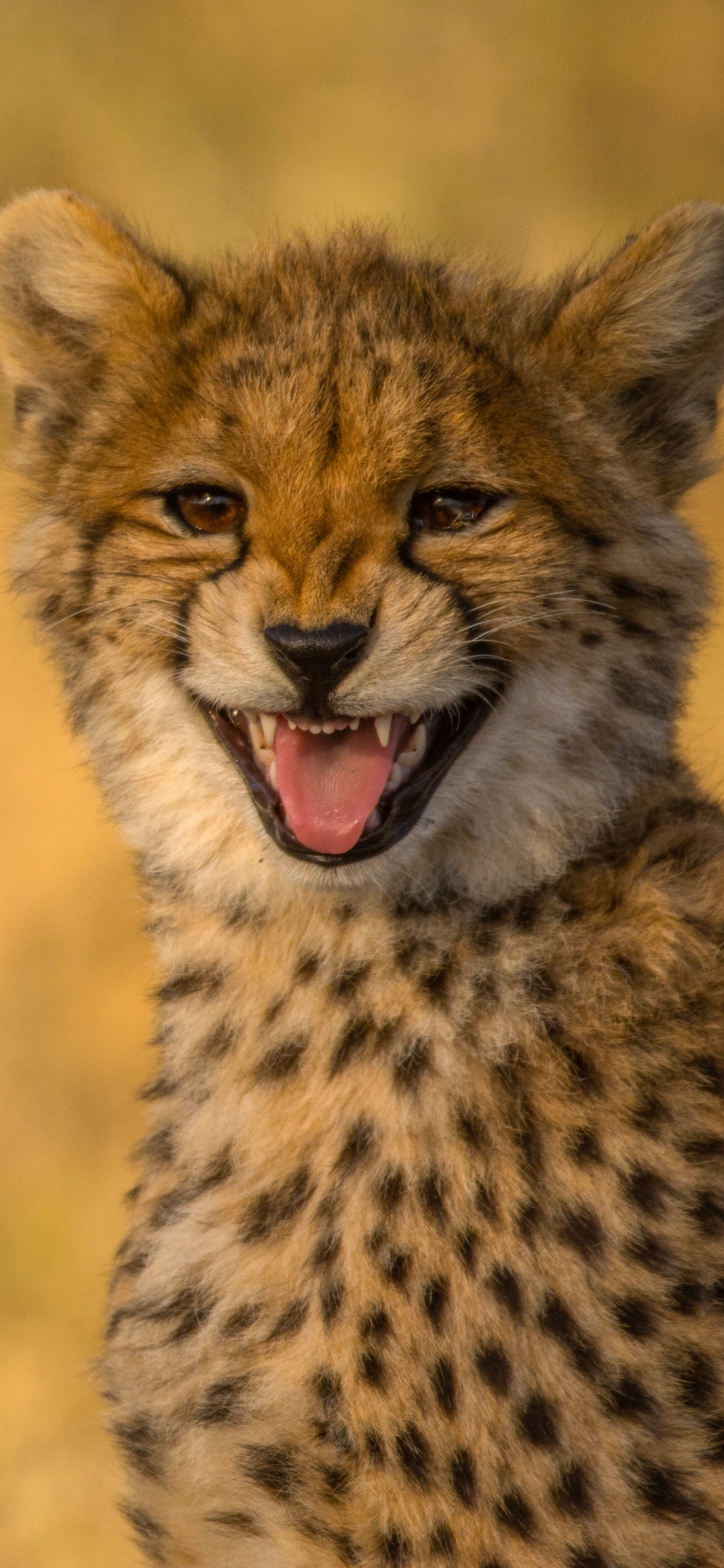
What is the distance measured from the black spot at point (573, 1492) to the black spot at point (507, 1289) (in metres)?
0.13

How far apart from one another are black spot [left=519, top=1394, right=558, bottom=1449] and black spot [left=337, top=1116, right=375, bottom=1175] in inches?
10.3

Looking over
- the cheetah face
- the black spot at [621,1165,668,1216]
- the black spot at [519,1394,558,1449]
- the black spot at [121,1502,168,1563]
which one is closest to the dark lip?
the cheetah face

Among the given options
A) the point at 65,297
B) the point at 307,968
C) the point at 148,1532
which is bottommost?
the point at 148,1532

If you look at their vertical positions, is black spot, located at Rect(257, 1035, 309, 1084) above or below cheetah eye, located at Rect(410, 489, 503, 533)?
below

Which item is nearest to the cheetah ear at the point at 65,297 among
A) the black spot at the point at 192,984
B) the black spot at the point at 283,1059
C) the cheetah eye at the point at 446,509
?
the cheetah eye at the point at 446,509

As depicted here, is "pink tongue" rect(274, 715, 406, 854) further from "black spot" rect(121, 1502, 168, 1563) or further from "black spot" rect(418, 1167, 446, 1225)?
"black spot" rect(121, 1502, 168, 1563)

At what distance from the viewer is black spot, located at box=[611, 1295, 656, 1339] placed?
1.63 meters

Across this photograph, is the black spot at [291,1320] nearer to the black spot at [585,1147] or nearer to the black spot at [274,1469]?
the black spot at [274,1469]

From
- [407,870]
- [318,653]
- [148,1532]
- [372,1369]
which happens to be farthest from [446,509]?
[148,1532]

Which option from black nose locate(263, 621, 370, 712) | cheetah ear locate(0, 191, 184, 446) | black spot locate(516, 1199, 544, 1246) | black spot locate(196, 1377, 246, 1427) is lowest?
black spot locate(196, 1377, 246, 1427)

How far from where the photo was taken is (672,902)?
70.2 inches

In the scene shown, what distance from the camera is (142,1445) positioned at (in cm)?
188

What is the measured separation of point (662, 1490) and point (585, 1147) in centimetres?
29

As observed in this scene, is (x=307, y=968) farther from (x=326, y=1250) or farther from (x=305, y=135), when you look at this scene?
(x=305, y=135)
